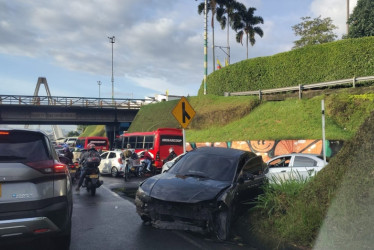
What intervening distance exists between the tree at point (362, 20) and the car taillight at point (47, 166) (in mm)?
33132

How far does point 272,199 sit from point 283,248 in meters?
1.18

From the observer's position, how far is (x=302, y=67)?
84.0ft

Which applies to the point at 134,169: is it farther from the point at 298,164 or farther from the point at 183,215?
the point at 183,215

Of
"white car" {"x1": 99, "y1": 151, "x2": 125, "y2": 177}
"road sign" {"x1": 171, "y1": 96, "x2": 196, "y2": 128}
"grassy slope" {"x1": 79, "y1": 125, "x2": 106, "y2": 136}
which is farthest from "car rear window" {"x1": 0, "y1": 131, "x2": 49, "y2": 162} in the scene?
"grassy slope" {"x1": 79, "y1": 125, "x2": 106, "y2": 136}

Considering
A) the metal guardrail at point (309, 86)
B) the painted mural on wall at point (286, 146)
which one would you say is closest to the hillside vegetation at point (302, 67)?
the metal guardrail at point (309, 86)

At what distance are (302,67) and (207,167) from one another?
68.2ft


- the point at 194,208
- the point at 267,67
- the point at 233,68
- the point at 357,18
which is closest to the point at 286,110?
the point at 267,67

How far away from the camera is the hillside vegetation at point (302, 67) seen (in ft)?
72.7

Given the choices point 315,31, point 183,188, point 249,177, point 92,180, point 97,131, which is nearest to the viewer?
point 183,188

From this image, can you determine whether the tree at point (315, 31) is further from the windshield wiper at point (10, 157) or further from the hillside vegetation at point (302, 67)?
the windshield wiper at point (10, 157)

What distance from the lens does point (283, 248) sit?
5270 mm

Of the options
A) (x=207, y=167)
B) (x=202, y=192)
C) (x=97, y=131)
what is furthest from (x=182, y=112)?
(x=97, y=131)

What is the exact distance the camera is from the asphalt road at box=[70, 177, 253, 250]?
5521 mm

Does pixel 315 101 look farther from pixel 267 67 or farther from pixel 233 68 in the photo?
pixel 233 68
